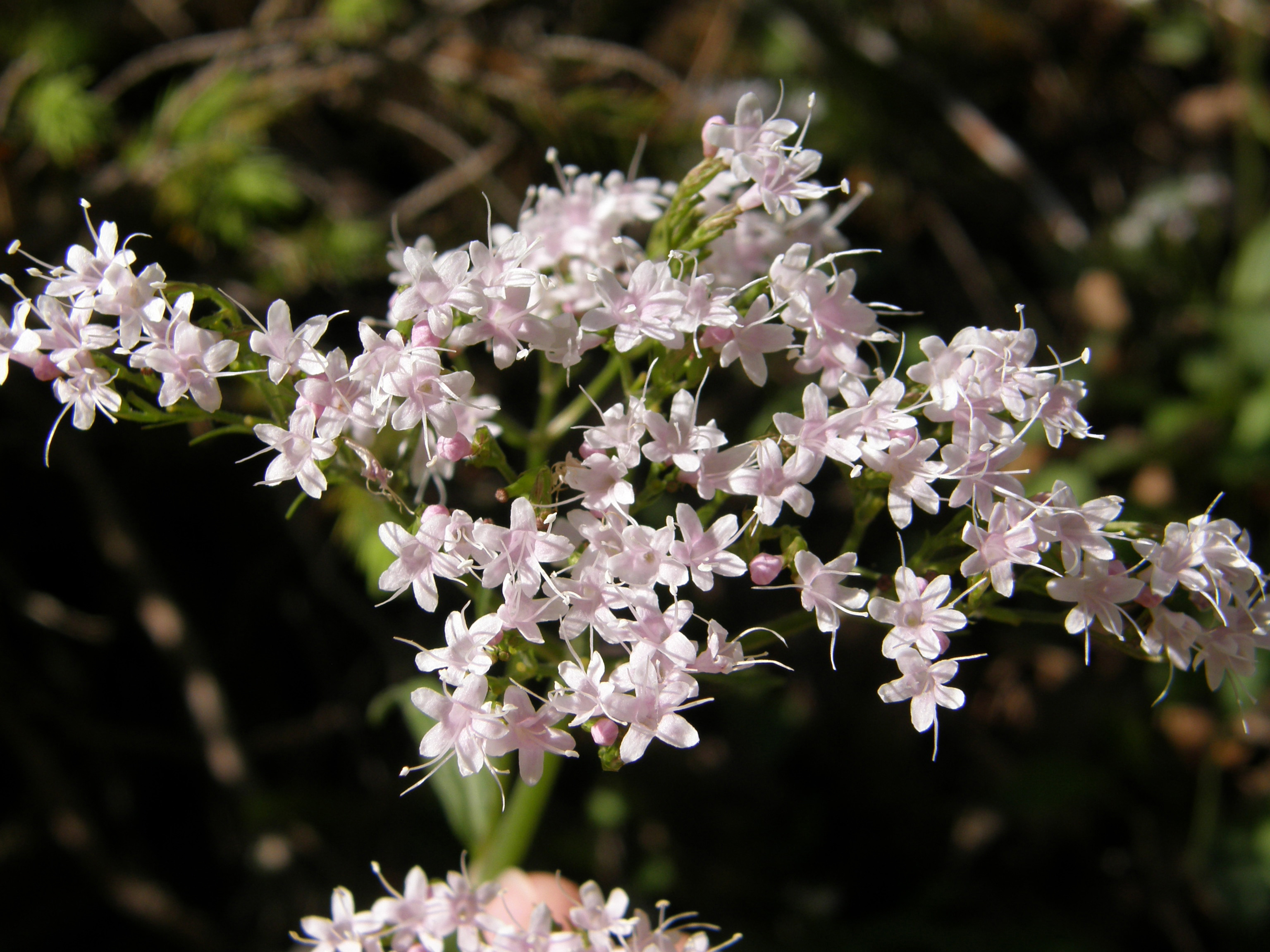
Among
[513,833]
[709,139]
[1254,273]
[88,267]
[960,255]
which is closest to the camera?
[88,267]

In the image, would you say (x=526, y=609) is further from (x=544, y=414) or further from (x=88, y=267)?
(x=88, y=267)

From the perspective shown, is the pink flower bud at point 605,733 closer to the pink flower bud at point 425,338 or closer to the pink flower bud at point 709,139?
the pink flower bud at point 425,338

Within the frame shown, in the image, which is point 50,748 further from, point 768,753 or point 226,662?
point 768,753

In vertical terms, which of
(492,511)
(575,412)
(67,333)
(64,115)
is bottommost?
(575,412)

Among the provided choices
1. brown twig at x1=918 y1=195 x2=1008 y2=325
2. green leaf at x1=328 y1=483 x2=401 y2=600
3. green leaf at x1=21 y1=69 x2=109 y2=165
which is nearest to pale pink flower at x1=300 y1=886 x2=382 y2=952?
green leaf at x1=328 y1=483 x2=401 y2=600

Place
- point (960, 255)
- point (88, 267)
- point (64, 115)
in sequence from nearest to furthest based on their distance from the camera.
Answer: point (88, 267) < point (64, 115) < point (960, 255)

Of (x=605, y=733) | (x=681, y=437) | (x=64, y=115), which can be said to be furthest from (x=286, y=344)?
(x=64, y=115)

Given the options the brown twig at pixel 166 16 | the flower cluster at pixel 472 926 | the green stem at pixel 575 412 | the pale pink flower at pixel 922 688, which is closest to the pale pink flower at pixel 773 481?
the pale pink flower at pixel 922 688

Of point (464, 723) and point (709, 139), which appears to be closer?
point (464, 723)

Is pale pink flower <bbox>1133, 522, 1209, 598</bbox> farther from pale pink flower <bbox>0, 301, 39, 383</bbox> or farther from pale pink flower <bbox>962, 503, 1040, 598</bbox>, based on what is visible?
pale pink flower <bbox>0, 301, 39, 383</bbox>
